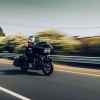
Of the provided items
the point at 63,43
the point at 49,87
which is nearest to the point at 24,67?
the point at 49,87

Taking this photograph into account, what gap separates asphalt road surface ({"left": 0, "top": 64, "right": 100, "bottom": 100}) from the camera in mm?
11281

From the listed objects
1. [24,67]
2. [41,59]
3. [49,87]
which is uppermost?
[41,59]

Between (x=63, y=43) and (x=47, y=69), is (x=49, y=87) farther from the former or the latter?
(x=63, y=43)

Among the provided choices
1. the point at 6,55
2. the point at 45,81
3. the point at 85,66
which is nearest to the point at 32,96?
the point at 45,81

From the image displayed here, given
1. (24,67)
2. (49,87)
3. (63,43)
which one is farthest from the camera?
(63,43)

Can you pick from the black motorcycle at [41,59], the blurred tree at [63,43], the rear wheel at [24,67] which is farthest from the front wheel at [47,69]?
the blurred tree at [63,43]

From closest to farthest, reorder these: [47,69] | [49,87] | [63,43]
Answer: [49,87] → [47,69] → [63,43]

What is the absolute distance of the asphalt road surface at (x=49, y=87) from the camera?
11.3 m

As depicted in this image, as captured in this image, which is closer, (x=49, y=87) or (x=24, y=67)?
(x=49, y=87)

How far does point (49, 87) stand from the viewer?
13281 millimetres

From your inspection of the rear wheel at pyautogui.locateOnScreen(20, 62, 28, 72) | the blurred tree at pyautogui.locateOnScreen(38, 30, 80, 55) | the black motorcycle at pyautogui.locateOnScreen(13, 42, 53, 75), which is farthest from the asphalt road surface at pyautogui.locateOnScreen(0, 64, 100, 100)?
the blurred tree at pyautogui.locateOnScreen(38, 30, 80, 55)

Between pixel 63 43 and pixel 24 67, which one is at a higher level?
pixel 63 43

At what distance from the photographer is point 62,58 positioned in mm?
24094

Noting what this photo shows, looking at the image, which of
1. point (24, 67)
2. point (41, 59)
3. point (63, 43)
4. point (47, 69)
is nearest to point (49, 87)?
point (47, 69)
